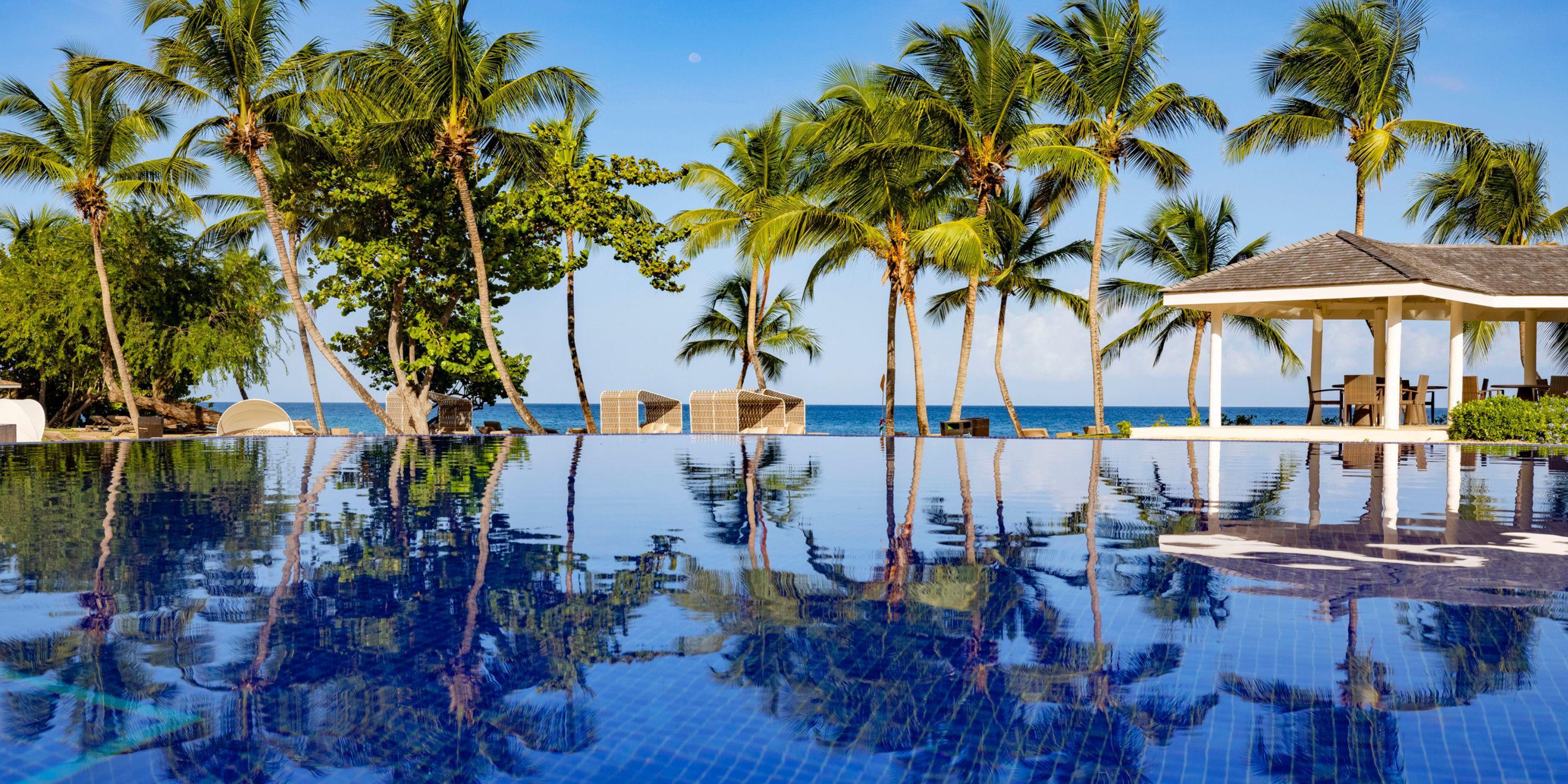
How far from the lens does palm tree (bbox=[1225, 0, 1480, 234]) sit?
20.6m

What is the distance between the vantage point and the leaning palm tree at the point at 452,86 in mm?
19188

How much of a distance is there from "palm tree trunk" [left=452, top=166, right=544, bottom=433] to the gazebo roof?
12.6 meters

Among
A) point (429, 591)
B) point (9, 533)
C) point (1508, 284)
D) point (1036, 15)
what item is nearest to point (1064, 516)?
point (429, 591)

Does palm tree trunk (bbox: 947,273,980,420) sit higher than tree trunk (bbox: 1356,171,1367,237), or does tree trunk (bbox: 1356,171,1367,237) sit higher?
tree trunk (bbox: 1356,171,1367,237)

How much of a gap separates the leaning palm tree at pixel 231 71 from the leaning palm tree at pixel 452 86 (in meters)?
1.13

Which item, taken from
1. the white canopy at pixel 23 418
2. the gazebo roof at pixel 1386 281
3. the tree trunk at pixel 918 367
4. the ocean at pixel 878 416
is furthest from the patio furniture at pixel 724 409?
the ocean at pixel 878 416

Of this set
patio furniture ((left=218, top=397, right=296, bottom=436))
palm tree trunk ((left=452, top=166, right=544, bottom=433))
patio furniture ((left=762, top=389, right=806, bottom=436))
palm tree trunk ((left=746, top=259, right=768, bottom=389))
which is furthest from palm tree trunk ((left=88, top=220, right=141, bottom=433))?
patio furniture ((left=762, top=389, right=806, bottom=436))

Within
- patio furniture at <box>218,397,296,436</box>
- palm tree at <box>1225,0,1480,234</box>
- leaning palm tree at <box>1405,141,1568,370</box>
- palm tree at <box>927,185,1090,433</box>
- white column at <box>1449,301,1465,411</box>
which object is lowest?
patio furniture at <box>218,397,296,436</box>

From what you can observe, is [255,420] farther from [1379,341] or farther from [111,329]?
[1379,341]

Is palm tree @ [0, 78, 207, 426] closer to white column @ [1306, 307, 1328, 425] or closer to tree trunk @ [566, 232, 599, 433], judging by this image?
tree trunk @ [566, 232, 599, 433]

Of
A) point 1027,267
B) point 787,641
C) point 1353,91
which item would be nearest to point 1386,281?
point 1353,91

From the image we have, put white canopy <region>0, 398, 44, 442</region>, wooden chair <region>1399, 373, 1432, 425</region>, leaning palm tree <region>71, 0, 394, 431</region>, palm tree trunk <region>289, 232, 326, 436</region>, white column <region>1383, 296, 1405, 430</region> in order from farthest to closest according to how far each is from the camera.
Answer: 1. palm tree trunk <region>289, 232, 326, 436</region>
2. leaning palm tree <region>71, 0, 394, 431</region>
3. wooden chair <region>1399, 373, 1432, 425</region>
4. white canopy <region>0, 398, 44, 442</region>
5. white column <region>1383, 296, 1405, 430</region>

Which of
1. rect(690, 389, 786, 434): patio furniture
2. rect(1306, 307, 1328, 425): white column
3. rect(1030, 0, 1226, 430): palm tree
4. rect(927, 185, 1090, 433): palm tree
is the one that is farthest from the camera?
rect(927, 185, 1090, 433): palm tree

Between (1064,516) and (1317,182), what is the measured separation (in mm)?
28915
